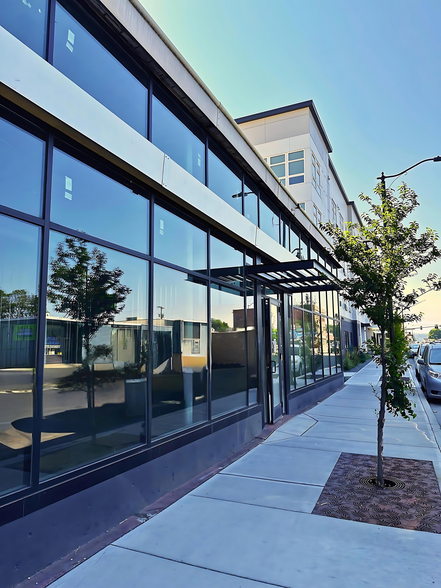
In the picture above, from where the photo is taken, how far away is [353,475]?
6062 mm

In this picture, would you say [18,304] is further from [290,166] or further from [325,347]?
[290,166]

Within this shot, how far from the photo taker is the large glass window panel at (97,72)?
4176mm

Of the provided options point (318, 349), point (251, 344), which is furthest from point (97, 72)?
point (318, 349)

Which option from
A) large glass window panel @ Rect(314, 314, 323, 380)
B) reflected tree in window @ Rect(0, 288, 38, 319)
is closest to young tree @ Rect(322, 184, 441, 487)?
reflected tree in window @ Rect(0, 288, 38, 319)

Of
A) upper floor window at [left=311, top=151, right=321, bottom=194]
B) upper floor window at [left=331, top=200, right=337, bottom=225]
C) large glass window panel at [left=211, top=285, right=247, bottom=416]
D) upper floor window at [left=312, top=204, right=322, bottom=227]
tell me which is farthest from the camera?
upper floor window at [left=331, top=200, right=337, bottom=225]

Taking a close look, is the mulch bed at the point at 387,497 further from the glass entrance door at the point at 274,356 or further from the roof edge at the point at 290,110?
the roof edge at the point at 290,110

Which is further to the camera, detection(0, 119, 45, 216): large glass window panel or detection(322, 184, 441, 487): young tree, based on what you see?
detection(322, 184, 441, 487): young tree

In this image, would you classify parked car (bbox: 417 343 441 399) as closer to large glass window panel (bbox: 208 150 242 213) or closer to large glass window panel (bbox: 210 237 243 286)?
large glass window panel (bbox: 210 237 243 286)

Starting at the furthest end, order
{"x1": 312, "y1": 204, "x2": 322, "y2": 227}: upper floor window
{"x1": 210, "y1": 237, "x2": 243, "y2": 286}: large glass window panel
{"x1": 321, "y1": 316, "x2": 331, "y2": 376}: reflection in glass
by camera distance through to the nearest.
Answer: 1. {"x1": 312, "y1": 204, "x2": 322, "y2": 227}: upper floor window
2. {"x1": 321, "y1": 316, "x2": 331, "y2": 376}: reflection in glass
3. {"x1": 210, "y1": 237, "x2": 243, "y2": 286}: large glass window panel

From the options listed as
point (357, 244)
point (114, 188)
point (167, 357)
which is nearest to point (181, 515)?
point (167, 357)

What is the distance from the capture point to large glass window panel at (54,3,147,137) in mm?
4176

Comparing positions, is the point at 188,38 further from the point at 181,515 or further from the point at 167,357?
the point at 181,515

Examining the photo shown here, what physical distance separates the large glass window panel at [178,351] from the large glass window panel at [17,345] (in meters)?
1.99

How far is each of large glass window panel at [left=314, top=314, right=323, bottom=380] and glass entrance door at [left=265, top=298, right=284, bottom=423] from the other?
13.1 feet
